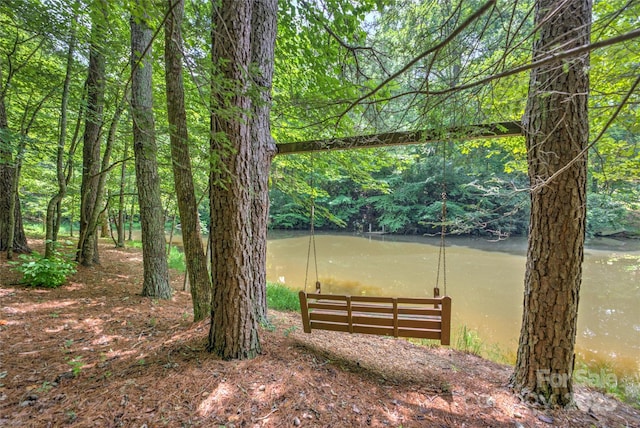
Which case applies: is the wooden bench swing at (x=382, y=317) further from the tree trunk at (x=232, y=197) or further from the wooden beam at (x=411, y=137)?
the wooden beam at (x=411, y=137)

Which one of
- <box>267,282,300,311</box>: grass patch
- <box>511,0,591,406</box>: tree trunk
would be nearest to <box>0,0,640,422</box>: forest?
<box>511,0,591,406</box>: tree trunk

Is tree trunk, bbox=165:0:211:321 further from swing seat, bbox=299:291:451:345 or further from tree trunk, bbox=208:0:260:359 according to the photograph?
swing seat, bbox=299:291:451:345

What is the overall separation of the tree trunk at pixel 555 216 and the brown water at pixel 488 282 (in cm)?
207

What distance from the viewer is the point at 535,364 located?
6.84 ft

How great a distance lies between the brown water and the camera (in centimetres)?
432

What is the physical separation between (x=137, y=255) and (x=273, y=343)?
624cm

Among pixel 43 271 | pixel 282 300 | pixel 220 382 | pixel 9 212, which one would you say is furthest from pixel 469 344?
pixel 9 212

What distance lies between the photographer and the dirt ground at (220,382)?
1584 millimetres

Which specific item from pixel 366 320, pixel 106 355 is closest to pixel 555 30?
pixel 366 320

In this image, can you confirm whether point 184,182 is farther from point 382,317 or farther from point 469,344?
point 469,344

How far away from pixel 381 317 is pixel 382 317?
0.04ft

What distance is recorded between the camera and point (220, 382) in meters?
1.79

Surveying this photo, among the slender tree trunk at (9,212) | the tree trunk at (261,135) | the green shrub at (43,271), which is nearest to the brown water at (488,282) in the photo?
the tree trunk at (261,135)

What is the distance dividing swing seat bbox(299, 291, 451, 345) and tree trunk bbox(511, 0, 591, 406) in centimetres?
63
